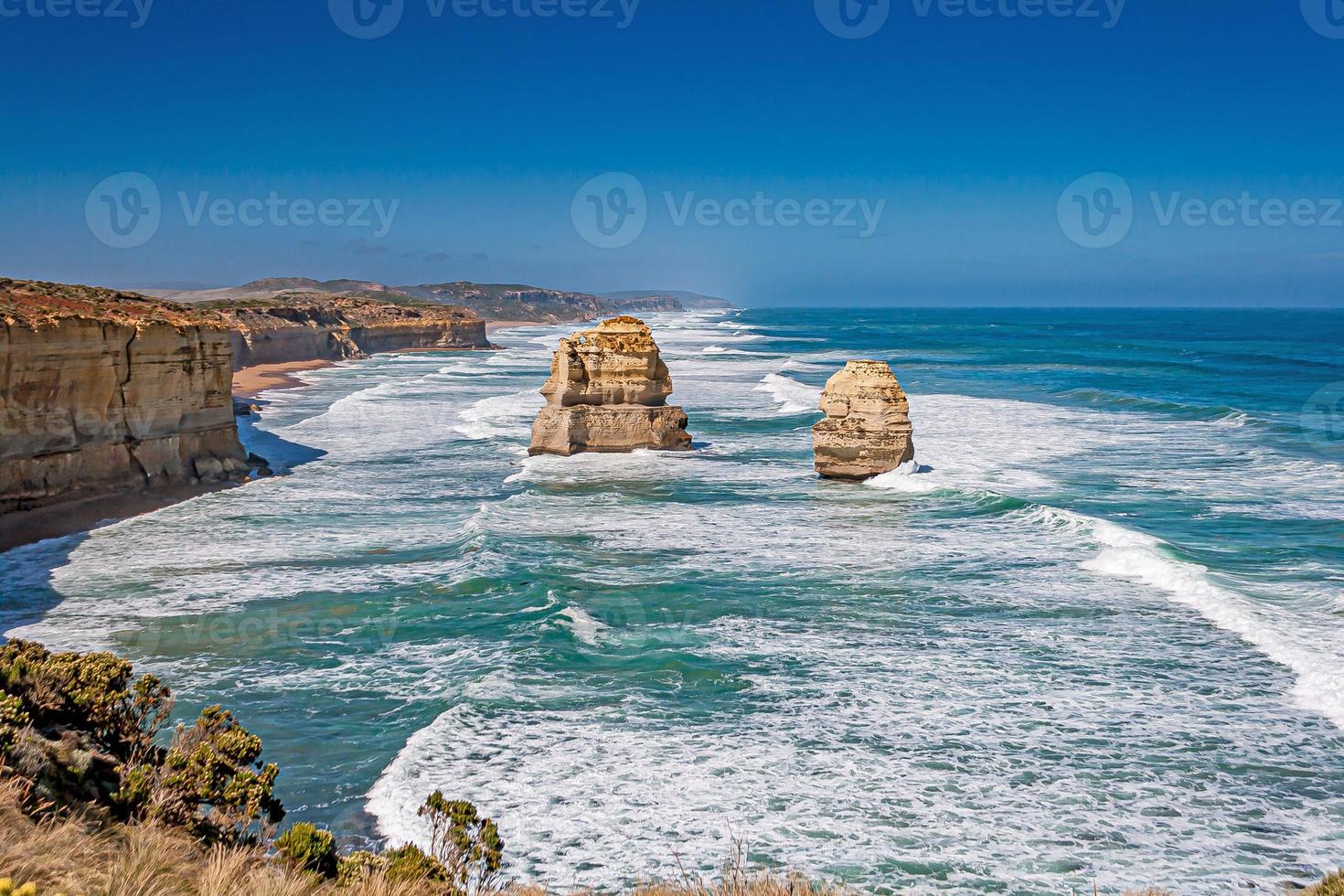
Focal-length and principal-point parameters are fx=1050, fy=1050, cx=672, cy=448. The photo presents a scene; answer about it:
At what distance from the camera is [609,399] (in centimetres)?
3039

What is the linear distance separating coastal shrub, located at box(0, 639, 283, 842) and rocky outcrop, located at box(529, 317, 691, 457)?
21.5 metres

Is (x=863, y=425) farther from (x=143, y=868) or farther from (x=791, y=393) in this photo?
(x=791, y=393)

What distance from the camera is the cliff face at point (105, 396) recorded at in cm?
2122

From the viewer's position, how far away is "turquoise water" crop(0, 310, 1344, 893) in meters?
9.37

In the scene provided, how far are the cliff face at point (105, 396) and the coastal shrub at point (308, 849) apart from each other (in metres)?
17.7

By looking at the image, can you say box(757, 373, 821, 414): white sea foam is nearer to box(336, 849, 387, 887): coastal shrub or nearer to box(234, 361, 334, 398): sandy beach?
box(234, 361, 334, 398): sandy beach

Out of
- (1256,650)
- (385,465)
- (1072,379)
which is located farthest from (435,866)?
(1072,379)

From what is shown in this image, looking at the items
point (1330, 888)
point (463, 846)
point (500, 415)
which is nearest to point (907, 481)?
point (1330, 888)

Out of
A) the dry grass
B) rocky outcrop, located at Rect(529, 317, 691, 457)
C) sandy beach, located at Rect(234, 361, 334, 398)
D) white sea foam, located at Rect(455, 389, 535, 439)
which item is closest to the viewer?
the dry grass

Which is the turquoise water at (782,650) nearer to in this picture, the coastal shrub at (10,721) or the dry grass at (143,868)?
the dry grass at (143,868)

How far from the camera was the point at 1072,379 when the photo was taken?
57031 millimetres

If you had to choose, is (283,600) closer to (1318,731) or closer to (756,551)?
(756,551)

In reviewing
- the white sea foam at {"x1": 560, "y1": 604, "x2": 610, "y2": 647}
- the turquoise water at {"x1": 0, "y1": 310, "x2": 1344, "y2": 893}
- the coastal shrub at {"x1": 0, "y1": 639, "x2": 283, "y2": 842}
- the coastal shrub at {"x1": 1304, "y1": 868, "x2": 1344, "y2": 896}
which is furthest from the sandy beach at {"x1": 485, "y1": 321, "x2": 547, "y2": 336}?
the coastal shrub at {"x1": 1304, "y1": 868, "x2": 1344, "y2": 896}

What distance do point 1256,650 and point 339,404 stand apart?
1556 inches
